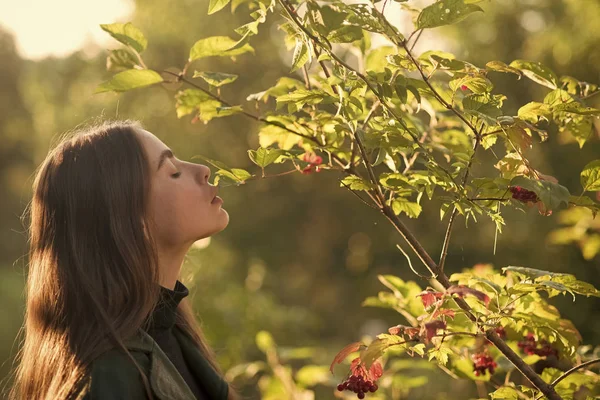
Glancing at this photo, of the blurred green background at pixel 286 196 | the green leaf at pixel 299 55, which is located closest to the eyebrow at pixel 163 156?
the green leaf at pixel 299 55

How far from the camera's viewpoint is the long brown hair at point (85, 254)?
1.70 metres

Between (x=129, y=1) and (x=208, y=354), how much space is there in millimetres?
15684

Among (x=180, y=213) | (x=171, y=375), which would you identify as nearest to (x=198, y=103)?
(x=180, y=213)

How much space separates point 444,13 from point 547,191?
0.34m

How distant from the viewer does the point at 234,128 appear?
15.5 m

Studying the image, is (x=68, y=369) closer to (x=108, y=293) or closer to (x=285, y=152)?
(x=108, y=293)

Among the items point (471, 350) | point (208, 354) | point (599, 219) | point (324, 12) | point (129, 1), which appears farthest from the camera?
point (129, 1)

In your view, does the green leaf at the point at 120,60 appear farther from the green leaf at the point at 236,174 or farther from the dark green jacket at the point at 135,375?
the dark green jacket at the point at 135,375

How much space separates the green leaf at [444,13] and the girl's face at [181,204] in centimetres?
73

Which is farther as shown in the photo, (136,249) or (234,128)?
(234,128)

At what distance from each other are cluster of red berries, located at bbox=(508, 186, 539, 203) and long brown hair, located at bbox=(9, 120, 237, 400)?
821 mm

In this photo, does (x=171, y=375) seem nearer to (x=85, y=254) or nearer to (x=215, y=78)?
(x=85, y=254)

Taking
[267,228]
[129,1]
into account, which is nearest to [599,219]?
[267,228]

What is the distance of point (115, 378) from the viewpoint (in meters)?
1.53
